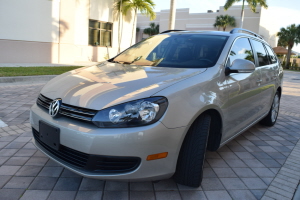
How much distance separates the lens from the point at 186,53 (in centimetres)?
304

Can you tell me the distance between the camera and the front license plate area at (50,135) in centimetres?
212

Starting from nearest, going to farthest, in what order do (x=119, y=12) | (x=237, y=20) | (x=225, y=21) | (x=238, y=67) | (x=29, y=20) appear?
(x=238, y=67) → (x=29, y=20) → (x=119, y=12) → (x=225, y=21) → (x=237, y=20)

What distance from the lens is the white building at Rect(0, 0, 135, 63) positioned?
11.9 m

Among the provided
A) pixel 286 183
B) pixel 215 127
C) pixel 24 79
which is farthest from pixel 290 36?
pixel 215 127

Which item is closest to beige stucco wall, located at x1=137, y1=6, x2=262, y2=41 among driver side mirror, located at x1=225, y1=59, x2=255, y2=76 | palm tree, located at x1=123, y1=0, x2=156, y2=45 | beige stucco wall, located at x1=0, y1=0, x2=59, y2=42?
palm tree, located at x1=123, y1=0, x2=156, y2=45

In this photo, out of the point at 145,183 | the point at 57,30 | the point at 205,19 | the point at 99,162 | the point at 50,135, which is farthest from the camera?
the point at 205,19

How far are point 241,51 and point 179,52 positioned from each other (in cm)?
82

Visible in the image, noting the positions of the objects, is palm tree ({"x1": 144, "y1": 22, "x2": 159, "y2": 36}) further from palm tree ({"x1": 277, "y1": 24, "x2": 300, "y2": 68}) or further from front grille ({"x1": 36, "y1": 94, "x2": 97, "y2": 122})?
front grille ({"x1": 36, "y1": 94, "x2": 97, "y2": 122})

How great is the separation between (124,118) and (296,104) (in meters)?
6.86

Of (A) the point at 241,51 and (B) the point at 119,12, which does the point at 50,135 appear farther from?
(B) the point at 119,12

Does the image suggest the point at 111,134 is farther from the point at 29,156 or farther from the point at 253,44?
the point at 253,44

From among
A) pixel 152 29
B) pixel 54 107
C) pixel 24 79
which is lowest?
pixel 24 79

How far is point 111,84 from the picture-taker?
89.1 inches

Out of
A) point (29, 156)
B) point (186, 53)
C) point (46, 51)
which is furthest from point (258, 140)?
point (46, 51)
